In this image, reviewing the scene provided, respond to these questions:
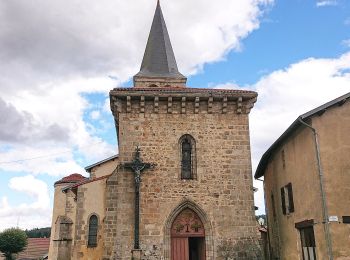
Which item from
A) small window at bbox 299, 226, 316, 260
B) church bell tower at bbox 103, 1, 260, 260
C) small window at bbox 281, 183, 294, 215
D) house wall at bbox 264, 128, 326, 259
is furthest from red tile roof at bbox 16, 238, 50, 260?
small window at bbox 299, 226, 316, 260

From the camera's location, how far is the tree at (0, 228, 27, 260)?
40.8m

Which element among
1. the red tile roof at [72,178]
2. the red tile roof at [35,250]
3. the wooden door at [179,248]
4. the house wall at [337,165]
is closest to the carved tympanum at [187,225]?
the wooden door at [179,248]

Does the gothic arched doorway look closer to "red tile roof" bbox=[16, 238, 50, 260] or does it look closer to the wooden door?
the wooden door

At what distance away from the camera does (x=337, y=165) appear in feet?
37.6

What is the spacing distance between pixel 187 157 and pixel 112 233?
12.6ft

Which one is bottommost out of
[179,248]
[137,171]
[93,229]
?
[179,248]

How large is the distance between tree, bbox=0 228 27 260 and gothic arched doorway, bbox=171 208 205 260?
3252cm

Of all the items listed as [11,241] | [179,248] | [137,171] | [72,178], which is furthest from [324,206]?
[11,241]

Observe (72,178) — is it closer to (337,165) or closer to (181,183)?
(181,183)

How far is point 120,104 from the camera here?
47.7 feet

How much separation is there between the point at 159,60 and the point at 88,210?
1321cm

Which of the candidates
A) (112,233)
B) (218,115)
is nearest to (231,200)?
(218,115)

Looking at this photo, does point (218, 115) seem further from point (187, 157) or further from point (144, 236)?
point (144, 236)

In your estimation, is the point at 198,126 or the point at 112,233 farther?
the point at 198,126
